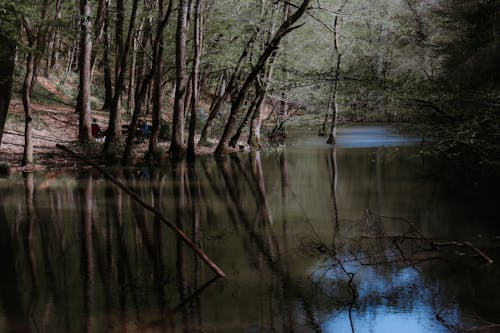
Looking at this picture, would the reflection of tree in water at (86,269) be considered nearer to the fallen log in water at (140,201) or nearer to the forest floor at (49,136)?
the fallen log in water at (140,201)

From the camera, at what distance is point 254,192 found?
16.5 metres

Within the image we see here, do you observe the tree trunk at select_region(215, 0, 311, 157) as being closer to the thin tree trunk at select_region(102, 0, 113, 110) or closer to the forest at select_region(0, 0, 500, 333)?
the forest at select_region(0, 0, 500, 333)

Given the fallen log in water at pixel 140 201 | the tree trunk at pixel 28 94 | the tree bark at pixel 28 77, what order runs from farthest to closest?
the tree trunk at pixel 28 94
the tree bark at pixel 28 77
the fallen log in water at pixel 140 201

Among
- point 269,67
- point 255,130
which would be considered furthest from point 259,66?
Result: point 255,130

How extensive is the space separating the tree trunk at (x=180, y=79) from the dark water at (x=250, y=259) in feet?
19.9

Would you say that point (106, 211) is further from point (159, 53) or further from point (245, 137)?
point (245, 137)

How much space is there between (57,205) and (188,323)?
26.9ft

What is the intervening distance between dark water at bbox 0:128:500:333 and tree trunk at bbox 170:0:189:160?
6.08 metres

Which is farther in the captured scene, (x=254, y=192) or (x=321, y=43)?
(x=321, y=43)

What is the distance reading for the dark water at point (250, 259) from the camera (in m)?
6.81

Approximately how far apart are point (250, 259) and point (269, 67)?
19.9 metres

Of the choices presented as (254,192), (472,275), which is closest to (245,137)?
(254,192)

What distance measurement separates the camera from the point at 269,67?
28250 millimetres

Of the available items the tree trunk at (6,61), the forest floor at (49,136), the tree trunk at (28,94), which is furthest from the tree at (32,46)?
the forest floor at (49,136)
